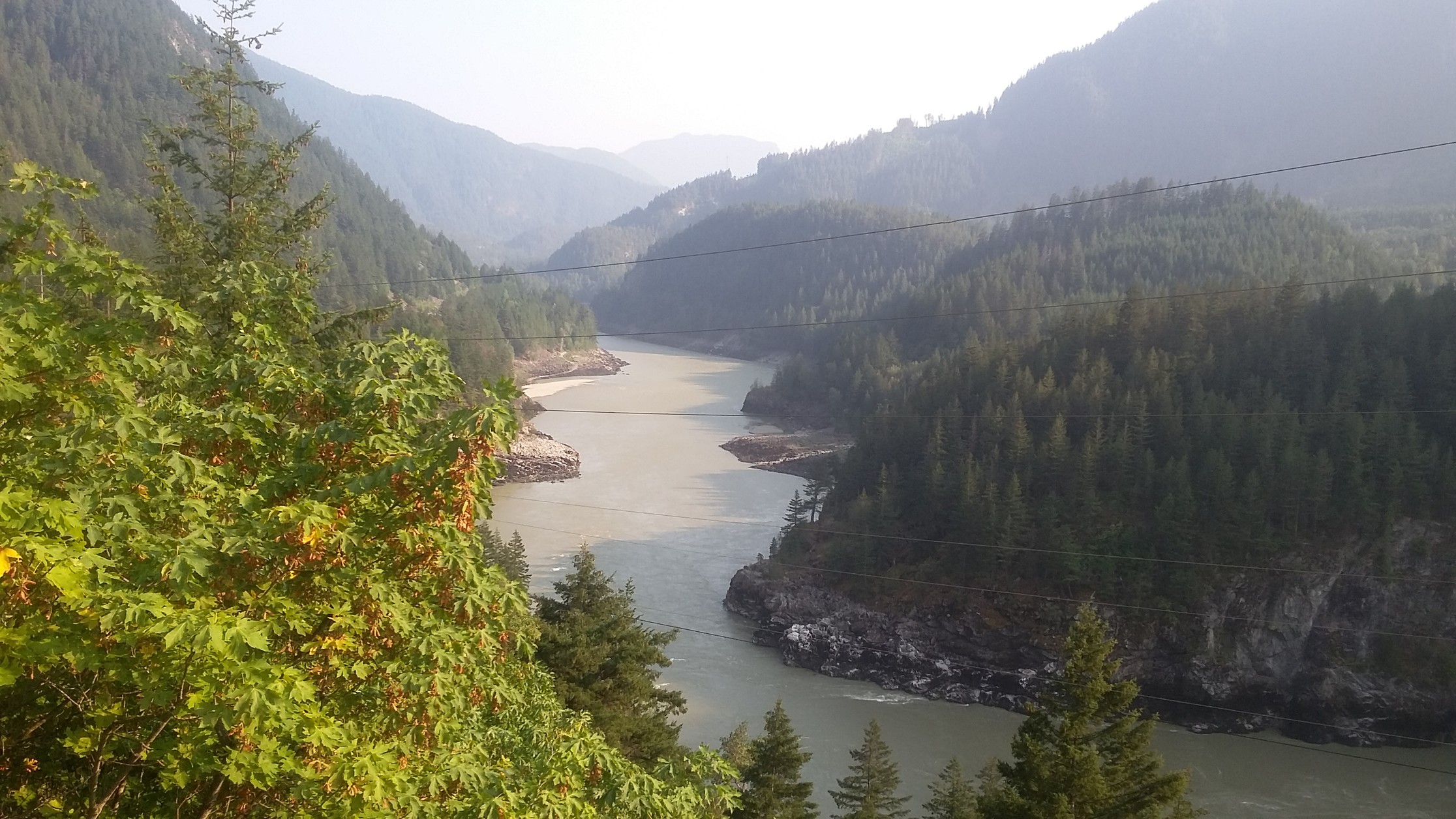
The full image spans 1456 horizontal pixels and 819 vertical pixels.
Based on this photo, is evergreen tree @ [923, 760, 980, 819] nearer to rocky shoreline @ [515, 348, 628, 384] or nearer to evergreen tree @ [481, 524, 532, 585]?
evergreen tree @ [481, 524, 532, 585]

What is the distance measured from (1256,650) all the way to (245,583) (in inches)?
1004

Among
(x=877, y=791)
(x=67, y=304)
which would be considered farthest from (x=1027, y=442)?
(x=67, y=304)

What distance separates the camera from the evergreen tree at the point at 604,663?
11781mm

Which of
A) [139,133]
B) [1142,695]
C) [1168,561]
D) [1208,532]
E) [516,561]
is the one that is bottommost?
[1142,695]

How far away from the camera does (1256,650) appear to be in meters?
22.1

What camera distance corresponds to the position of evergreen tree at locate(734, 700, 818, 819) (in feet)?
40.3

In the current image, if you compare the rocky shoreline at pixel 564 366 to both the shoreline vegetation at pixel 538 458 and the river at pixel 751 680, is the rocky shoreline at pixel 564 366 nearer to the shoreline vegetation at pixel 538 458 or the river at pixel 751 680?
the shoreline vegetation at pixel 538 458

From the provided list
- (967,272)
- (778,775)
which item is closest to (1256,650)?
(778,775)

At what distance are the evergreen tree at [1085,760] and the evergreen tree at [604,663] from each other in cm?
462

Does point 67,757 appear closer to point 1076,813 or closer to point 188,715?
point 188,715

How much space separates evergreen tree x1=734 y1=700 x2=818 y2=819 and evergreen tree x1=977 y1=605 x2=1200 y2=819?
311 centimetres

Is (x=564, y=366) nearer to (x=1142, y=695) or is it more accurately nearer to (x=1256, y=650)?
(x=1142, y=695)

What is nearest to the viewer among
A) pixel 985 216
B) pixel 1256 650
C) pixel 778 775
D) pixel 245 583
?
pixel 245 583

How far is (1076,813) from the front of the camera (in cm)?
932
